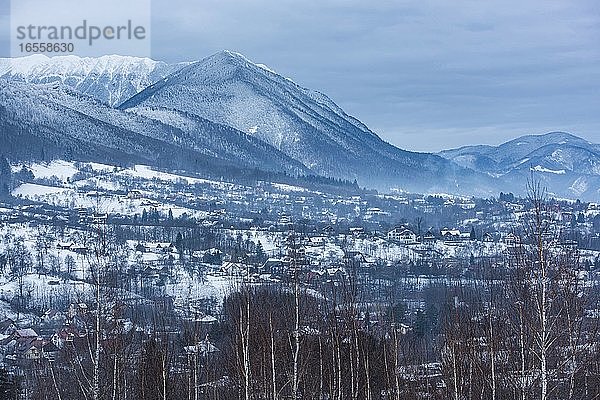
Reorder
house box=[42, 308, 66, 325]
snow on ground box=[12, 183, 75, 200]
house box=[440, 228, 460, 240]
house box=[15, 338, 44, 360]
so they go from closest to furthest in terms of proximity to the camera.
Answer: house box=[15, 338, 44, 360], house box=[42, 308, 66, 325], house box=[440, 228, 460, 240], snow on ground box=[12, 183, 75, 200]

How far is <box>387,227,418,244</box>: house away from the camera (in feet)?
425

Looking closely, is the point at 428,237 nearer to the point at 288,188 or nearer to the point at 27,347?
Result: the point at 288,188

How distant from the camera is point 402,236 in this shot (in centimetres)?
13488

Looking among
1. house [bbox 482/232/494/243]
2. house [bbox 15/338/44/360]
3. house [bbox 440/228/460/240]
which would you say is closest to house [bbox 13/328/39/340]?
house [bbox 15/338/44/360]

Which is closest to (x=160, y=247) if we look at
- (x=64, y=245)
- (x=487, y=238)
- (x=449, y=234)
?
(x=64, y=245)

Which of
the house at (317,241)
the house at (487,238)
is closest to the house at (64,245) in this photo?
the house at (317,241)

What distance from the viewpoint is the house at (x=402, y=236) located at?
425ft

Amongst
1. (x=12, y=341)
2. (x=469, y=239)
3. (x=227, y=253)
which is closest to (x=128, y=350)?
(x=12, y=341)

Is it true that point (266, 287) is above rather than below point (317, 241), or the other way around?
above

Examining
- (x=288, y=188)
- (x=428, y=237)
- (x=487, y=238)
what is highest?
(x=288, y=188)

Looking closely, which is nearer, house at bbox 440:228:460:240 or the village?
the village

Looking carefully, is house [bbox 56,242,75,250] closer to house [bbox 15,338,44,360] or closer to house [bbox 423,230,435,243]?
house [bbox 15,338,44,360]

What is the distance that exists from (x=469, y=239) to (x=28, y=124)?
4298 inches

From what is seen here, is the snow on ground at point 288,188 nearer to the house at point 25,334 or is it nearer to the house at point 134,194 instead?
the house at point 134,194
